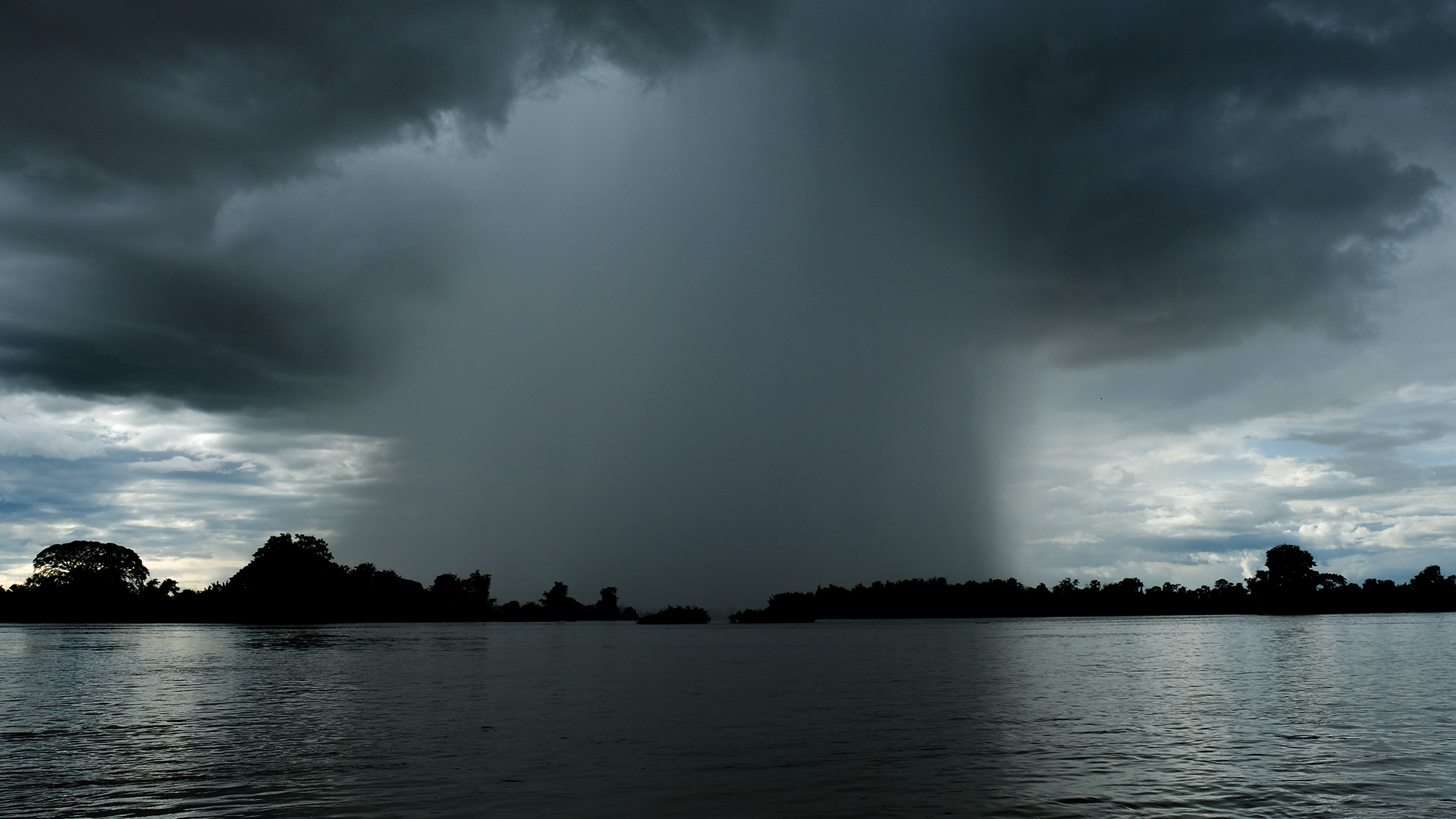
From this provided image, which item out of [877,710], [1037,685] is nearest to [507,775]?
[877,710]

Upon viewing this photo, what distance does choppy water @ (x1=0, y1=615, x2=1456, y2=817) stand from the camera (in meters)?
23.4

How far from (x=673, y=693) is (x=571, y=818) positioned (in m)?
31.8

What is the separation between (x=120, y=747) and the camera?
32.1 meters

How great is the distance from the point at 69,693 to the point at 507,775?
41.7m

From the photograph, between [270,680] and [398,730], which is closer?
[398,730]

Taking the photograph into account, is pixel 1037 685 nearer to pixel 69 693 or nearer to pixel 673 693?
pixel 673 693

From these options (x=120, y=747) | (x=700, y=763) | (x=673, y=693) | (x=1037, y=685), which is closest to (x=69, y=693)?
(x=120, y=747)

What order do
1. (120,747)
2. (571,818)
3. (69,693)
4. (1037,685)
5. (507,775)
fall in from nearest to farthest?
(571,818) < (507,775) < (120,747) < (69,693) < (1037,685)

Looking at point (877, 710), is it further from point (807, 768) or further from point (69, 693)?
point (69, 693)

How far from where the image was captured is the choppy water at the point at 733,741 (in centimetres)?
2342

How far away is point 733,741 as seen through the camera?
33562mm

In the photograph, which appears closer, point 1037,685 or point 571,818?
point 571,818

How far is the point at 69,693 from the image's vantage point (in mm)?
52188

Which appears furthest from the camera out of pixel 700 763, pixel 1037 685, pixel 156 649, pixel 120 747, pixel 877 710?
pixel 156 649
